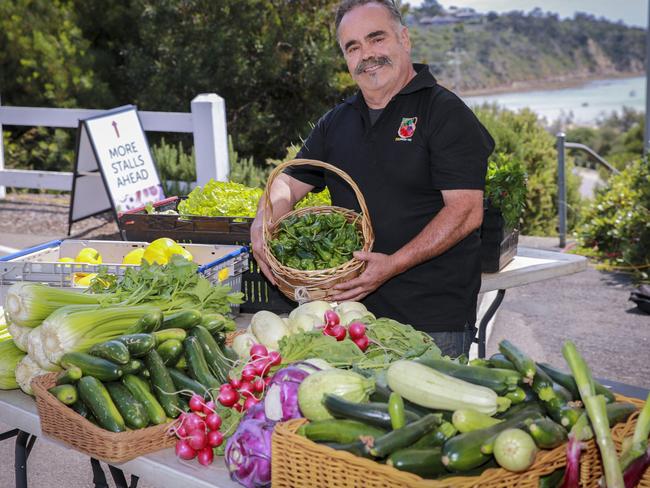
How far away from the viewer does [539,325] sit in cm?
779

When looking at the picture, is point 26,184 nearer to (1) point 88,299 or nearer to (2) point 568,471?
(1) point 88,299

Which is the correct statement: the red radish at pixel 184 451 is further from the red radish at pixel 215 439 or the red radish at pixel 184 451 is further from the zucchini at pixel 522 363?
the zucchini at pixel 522 363

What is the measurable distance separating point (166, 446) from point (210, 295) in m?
0.78

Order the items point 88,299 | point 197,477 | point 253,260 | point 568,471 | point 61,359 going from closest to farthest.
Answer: point 568,471
point 197,477
point 61,359
point 88,299
point 253,260

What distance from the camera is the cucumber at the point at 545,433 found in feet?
6.56

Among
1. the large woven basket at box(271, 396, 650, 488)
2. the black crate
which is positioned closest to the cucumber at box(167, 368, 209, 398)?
the large woven basket at box(271, 396, 650, 488)

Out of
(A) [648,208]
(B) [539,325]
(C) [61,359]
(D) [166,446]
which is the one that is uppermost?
(C) [61,359]

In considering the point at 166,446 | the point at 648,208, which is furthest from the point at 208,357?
the point at 648,208

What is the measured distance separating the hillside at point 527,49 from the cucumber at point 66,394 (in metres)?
16.4

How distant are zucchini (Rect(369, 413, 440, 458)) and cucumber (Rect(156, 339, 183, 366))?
41.7 inches

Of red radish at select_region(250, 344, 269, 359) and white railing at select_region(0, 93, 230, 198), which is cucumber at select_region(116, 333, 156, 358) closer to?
red radish at select_region(250, 344, 269, 359)

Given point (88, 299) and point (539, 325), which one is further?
point (539, 325)

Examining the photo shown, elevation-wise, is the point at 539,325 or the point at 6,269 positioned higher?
the point at 6,269

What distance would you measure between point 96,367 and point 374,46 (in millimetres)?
1926
